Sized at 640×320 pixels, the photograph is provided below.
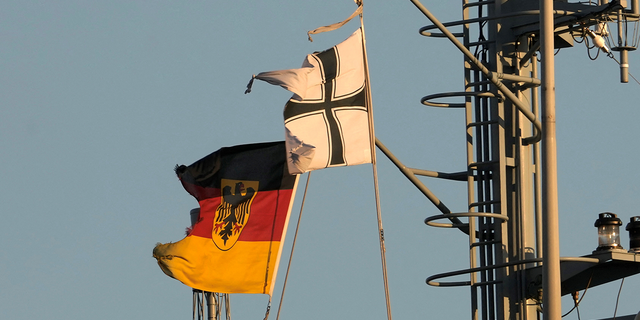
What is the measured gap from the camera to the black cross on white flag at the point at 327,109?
1675 centimetres

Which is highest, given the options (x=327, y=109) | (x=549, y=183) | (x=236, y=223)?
(x=327, y=109)

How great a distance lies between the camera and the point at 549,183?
14.2 metres

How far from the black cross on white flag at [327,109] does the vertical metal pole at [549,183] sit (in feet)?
10.1

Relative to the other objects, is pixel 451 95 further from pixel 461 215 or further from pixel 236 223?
pixel 236 223

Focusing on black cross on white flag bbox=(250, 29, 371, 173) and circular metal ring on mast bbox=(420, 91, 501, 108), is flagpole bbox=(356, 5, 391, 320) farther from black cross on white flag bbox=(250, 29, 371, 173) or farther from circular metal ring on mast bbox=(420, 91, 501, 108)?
circular metal ring on mast bbox=(420, 91, 501, 108)

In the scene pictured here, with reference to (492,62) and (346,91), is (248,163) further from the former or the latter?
(492,62)

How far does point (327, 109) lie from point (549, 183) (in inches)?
153

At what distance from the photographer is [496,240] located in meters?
18.9

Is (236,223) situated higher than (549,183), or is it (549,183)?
(549,183)

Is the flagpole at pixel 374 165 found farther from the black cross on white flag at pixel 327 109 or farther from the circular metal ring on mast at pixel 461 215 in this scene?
the circular metal ring on mast at pixel 461 215

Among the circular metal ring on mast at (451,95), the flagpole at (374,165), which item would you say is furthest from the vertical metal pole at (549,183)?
the circular metal ring on mast at (451,95)

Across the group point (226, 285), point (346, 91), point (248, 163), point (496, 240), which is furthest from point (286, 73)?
point (496, 240)

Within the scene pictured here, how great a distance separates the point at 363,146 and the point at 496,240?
319 centimetres

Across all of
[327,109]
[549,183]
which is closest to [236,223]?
[327,109]
